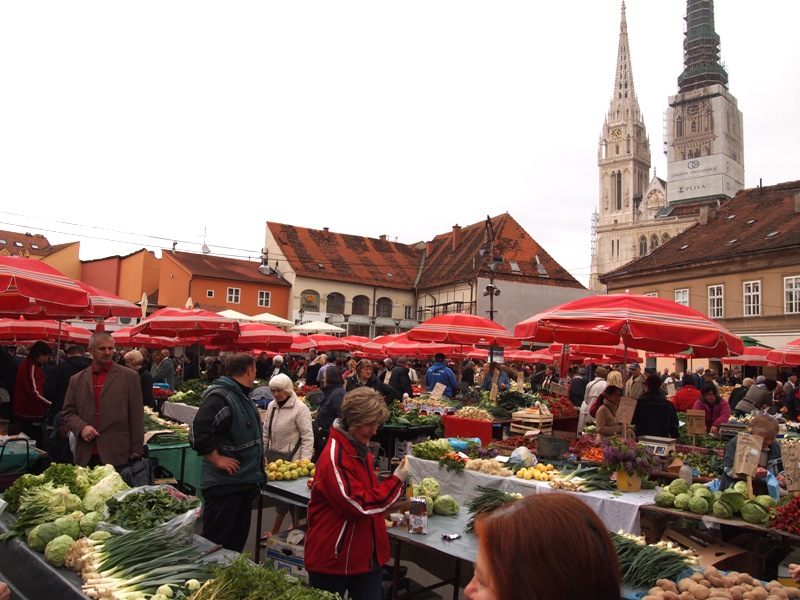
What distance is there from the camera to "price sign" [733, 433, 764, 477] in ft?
18.2

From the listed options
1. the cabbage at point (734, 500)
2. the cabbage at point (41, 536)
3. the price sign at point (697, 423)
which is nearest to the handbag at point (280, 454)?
the cabbage at point (41, 536)

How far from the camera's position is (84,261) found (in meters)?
53.2

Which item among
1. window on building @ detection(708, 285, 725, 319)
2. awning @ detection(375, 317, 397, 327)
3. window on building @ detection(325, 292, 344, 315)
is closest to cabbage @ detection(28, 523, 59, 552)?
window on building @ detection(708, 285, 725, 319)

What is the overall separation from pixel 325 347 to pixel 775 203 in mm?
30270

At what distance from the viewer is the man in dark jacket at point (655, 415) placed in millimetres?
8578

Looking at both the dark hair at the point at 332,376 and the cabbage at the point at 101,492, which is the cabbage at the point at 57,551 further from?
the dark hair at the point at 332,376

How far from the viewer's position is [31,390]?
890 cm

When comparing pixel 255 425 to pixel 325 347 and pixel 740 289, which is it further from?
pixel 740 289

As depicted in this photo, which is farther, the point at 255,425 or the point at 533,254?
the point at 533,254

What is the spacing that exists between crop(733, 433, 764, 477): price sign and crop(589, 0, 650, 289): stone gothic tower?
115m

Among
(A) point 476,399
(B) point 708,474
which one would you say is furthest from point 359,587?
(A) point 476,399

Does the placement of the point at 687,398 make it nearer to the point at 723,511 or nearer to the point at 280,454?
the point at 723,511

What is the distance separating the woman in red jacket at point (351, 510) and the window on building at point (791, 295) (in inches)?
1358

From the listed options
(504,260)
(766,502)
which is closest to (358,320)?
(504,260)
